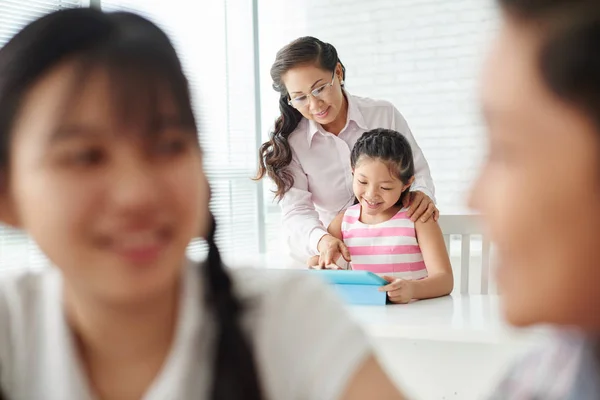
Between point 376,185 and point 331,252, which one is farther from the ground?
point 376,185

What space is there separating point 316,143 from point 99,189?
164 cm

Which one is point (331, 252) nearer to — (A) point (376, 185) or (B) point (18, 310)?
(A) point (376, 185)

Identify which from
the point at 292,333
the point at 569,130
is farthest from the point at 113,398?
the point at 569,130

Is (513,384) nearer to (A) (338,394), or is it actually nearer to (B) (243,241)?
(A) (338,394)

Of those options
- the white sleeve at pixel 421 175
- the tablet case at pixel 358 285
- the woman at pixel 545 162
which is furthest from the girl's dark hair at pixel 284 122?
the woman at pixel 545 162

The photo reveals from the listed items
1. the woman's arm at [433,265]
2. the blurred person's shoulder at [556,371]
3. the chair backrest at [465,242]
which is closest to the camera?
the blurred person's shoulder at [556,371]

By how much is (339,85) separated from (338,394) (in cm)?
155

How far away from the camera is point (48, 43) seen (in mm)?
477

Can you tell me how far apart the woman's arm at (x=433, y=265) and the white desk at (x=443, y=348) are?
16 centimetres

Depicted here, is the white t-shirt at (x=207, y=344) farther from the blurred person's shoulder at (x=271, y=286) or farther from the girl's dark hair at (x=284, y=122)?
the girl's dark hair at (x=284, y=122)

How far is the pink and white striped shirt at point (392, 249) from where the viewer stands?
170cm

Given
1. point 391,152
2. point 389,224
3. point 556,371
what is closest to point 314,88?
point 391,152

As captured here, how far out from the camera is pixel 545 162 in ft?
1.18

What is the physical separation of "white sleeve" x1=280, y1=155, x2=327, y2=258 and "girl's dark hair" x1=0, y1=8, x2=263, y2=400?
1374mm
